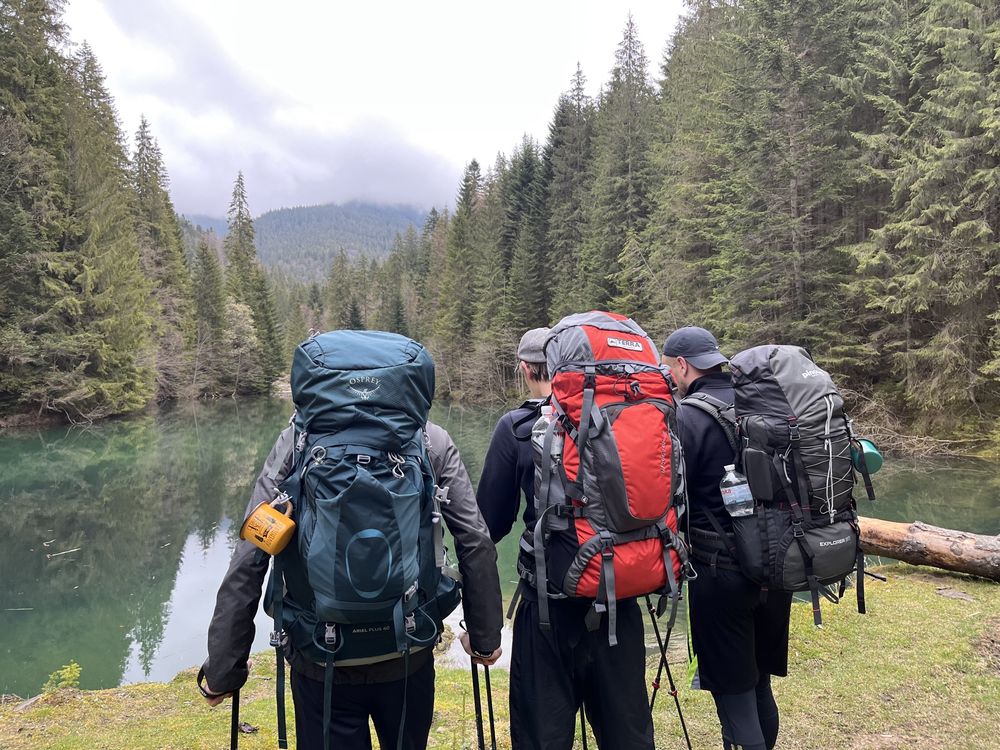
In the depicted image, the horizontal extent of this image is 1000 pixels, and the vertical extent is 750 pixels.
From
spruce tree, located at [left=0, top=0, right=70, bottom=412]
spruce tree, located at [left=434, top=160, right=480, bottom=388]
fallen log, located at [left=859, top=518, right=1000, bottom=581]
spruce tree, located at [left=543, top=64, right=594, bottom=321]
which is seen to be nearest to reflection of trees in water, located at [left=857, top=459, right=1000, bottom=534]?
fallen log, located at [left=859, top=518, right=1000, bottom=581]

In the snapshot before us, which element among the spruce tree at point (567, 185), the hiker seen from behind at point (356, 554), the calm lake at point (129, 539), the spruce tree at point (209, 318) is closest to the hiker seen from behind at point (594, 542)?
the hiker seen from behind at point (356, 554)

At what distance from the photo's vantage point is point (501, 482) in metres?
2.43

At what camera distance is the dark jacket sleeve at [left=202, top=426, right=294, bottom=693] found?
75.4 inches

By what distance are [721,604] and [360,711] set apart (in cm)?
149

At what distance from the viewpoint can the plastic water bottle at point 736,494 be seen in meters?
2.41

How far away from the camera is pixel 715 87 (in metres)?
22.5

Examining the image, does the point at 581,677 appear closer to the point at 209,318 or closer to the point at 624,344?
the point at 624,344

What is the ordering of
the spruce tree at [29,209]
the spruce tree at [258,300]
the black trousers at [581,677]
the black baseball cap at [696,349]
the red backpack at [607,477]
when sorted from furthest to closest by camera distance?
1. the spruce tree at [258,300]
2. the spruce tree at [29,209]
3. the black baseball cap at [696,349]
4. the black trousers at [581,677]
5. the red backpack at [607,477]

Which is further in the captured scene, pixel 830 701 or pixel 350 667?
pixel 830 701

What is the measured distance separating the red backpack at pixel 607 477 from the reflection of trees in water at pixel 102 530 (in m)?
7.29

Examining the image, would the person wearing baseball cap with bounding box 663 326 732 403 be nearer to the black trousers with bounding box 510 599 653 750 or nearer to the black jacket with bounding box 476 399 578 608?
the black jacket with bounding box 476 399 578 608

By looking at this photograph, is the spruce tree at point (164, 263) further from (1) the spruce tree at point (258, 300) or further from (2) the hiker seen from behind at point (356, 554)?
(2) the hiker seen from behind at point (356, 554)

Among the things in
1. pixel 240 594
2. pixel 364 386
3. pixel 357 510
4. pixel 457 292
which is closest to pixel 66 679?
pixel 240 594

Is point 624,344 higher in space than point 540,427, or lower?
higher
